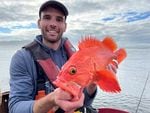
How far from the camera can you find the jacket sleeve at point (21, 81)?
11.4ft

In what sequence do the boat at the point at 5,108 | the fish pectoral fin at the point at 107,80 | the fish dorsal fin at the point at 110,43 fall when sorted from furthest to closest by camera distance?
the boat at the point at 5,108 < the fish dorsal fin at the point at 110,43 < the fish pectoral fin at the point at 107,80

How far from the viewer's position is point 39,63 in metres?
3.79

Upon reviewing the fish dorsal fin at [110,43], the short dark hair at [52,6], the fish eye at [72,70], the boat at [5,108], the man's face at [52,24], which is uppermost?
the short dark hair at [52,6]

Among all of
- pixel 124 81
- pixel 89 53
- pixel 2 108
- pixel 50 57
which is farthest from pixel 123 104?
pixel 89 53

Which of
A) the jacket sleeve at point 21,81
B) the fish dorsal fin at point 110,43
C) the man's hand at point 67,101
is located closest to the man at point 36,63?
the jacket sleeve at point 21,81

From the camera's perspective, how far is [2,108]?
5066mm

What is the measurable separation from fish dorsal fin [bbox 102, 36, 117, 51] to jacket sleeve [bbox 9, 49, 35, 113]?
1074mm

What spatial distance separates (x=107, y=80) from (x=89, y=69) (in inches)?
6.3

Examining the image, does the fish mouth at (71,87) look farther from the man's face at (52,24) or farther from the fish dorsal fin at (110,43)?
the man's face at (52,24)

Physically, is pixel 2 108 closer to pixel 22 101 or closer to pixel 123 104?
pixel 22 101

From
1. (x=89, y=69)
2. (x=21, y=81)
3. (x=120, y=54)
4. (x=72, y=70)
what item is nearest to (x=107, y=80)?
(x=89, y=69)

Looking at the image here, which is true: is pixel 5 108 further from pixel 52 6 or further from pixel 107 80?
pixel 107 80

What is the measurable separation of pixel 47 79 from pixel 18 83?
1.14 ft

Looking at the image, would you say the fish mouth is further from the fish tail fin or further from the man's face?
the man's face
